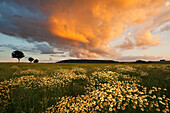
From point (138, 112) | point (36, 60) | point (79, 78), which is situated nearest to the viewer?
point (138, 112)

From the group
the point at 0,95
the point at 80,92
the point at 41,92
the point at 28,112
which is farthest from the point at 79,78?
the point at 0,95

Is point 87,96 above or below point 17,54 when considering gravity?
below

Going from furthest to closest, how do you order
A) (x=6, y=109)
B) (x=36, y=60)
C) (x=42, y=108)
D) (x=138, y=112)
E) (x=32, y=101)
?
(x=36, y=60), (x=32, y=101), (x=6, y=109), (x=42, y=108), (x=138, y=112)

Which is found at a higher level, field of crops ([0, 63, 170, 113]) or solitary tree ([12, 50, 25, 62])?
solitary tree ([12, 50, 25, 62])

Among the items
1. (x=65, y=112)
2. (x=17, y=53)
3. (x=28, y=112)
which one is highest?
(x=17, y=53)

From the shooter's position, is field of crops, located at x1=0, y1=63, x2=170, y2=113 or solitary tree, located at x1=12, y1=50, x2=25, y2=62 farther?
solitary tree, located at x1=12, y1=50, x2=25, y2=62

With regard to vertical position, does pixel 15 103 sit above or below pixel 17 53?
below

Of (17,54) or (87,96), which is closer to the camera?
(87,96)

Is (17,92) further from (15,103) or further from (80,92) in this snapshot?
(80,92)

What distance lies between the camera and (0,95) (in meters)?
5.46

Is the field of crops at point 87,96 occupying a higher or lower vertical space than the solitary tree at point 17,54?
lower

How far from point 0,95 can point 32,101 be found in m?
2.43

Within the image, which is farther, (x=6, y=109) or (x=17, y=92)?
(x=17, y=92)

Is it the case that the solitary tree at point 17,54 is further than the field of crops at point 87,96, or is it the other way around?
the solitary tree at point 17,54
